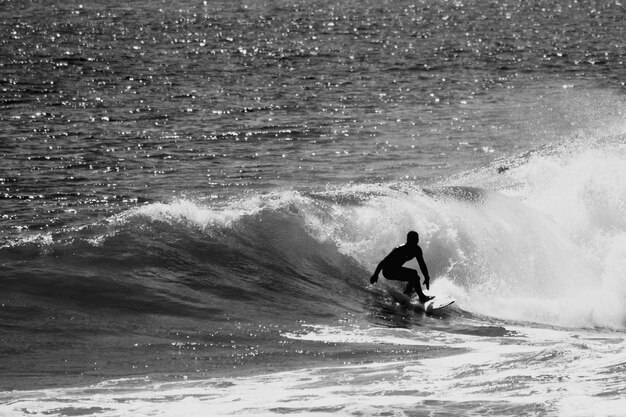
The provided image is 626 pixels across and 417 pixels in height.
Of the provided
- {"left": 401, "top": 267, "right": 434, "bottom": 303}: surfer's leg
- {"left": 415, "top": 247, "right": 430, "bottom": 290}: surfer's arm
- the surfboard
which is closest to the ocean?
the surfboard

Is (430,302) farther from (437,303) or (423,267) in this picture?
(423,267)

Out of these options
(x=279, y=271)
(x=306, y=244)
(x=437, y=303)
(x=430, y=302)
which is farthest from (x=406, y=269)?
(x=306, y=244)

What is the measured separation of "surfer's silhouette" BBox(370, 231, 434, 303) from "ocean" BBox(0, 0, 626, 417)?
448 mm

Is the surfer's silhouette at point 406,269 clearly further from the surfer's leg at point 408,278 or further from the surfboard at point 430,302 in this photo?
the surfboard at point 430,302

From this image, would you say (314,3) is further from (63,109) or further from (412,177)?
(412,177)

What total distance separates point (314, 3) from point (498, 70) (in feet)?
181

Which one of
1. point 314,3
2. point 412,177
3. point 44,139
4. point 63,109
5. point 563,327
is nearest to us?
point 563,327

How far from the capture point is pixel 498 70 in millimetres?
52562

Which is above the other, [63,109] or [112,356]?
[63,109]

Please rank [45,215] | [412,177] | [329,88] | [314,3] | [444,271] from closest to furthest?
[444,271], [45,215], [412,177], [329,88], [314,3]

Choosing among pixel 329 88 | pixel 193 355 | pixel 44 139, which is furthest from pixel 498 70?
pixel 193 355

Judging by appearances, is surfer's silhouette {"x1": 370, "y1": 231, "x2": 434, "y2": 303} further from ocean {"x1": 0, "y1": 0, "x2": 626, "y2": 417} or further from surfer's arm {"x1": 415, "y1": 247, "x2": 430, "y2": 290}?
ocean {"x1": 0, "y1": 0, "x2": 626, "y2": 417}

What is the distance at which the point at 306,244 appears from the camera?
21.4 metres

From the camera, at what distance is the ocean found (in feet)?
45.4
